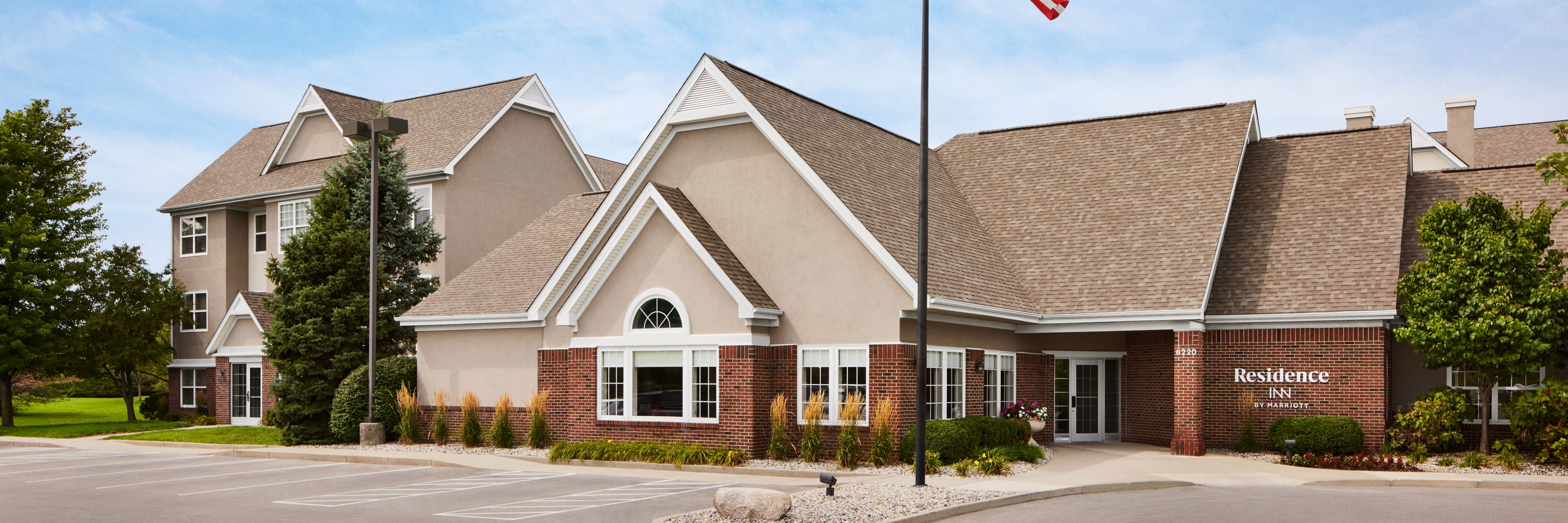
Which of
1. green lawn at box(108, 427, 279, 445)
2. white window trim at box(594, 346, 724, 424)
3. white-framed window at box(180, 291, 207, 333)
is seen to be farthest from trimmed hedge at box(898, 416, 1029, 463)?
white-framed window at box(180, 291, 207, 333)

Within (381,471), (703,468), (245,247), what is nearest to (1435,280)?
(703,468)

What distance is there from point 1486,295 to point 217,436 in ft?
88.9

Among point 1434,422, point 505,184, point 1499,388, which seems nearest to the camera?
point 1434,422

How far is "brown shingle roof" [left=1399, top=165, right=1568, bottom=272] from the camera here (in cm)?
2347

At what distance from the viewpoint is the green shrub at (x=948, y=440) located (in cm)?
1897

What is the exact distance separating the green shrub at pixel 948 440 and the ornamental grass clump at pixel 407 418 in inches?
451

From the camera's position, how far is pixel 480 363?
25656mm

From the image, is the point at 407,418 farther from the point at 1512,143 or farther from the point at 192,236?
the point at 1512,143

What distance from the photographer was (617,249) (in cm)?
2169

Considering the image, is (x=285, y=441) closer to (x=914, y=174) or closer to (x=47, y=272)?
(x=914, y=174)

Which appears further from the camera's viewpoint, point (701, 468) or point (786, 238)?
point (786, 238)

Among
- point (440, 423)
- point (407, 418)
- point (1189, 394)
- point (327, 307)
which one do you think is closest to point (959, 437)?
point (1189, 394)

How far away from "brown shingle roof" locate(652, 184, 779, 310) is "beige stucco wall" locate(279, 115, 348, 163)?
19.7 metres

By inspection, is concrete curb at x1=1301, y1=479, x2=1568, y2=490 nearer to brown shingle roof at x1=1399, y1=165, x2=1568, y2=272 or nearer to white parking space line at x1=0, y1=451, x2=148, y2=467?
brown shingle roof at x1=1399, y1=165, x2=1568, y2=272
